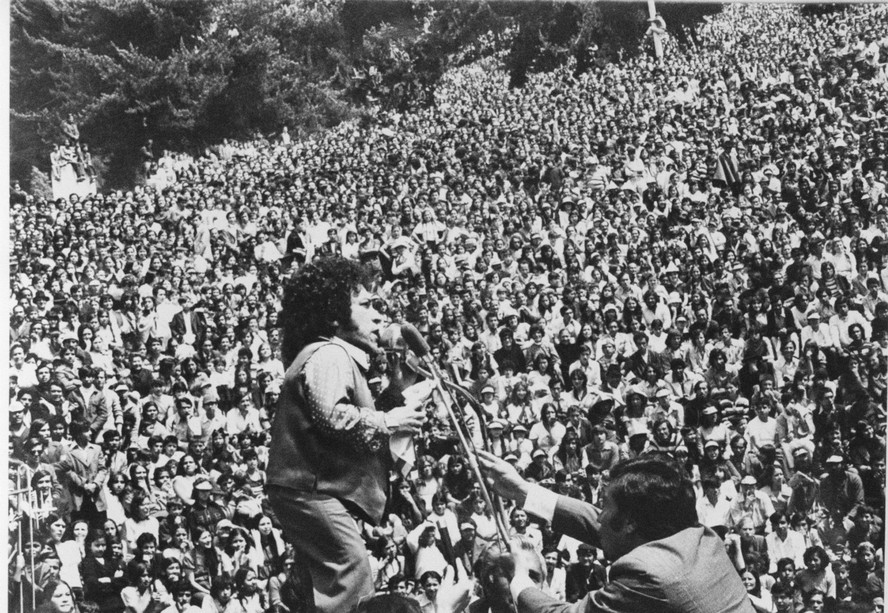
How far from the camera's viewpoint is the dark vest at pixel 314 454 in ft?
9.10

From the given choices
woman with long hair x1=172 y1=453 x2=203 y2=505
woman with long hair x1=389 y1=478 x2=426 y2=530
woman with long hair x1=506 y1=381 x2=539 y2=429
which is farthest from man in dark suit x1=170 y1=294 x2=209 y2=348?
woman with long hair x1=506 y1=381 x2=539 y2=429

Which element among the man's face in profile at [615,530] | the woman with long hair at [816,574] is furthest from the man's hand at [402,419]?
the woman with long hair at [816,574]

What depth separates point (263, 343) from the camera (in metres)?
4.22

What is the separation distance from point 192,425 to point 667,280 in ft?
6.25

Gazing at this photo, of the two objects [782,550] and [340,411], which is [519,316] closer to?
[782,550]

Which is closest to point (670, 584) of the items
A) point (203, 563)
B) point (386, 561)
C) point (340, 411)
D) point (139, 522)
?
point (340, 411)

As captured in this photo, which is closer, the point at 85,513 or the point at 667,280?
the point at 85,513

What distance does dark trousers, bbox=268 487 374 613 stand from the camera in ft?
9.23

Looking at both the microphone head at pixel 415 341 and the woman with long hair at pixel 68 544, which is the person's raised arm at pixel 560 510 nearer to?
the microphone head at pixel 415 341

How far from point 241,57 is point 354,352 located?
180 cm

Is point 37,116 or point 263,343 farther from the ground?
point 37,116

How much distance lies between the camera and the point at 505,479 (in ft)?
10.6

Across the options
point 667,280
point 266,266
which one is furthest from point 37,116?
point 667,280

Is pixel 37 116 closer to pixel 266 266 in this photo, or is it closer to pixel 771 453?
pixel 266 266
